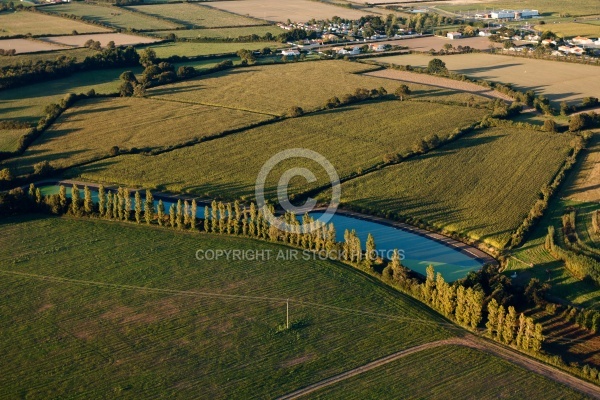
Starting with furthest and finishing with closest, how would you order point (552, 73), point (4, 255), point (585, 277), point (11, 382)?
point (552, 73) < point (4, 255) < point (585, 277) < point (11, 382)

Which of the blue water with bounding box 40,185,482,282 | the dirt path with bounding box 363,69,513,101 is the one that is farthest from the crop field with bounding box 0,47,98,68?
the blue water with bounding box 40,185,482,282

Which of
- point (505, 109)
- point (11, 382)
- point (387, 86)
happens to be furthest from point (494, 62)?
point (11, 382)

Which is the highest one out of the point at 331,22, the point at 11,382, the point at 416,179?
the point at 331,22

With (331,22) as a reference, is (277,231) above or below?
below

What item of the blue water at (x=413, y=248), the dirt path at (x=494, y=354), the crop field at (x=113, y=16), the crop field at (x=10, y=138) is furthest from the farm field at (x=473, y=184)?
the crop field at (x=113, y=16)

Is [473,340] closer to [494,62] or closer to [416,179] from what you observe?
[416,179]

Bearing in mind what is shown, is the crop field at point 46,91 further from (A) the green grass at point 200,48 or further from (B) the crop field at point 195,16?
(B) the crop field at point 195,16
